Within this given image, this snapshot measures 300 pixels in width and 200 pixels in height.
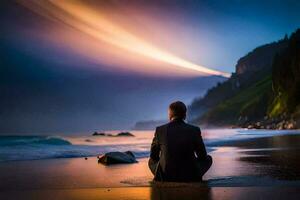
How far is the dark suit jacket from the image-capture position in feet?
31.6

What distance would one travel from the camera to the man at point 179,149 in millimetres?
9641

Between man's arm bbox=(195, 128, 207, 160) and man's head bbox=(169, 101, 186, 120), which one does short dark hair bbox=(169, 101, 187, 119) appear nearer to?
man's head bbox=(169, 101, 186, 120)

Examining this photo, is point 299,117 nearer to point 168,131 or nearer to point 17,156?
point 17,156

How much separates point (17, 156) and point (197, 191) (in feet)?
53.2

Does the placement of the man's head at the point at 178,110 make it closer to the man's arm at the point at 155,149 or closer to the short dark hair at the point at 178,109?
the short dark hair at the point at 178,109

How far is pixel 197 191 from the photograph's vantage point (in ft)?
27.8

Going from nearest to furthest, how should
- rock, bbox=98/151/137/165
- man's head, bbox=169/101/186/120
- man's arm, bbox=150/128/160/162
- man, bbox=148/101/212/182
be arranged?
man, bbox=148/101/212/182, man's head, bbox=169/101/186/120, man's arm, bbox=150/128/160/162, rock, bbox=98/151/137/165

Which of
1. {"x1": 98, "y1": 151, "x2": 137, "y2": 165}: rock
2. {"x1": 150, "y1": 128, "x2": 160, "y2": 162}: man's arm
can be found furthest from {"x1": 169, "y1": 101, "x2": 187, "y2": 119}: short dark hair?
{"x1": 98, "y1": 151, "x2": 137, "y2": 165}: rock

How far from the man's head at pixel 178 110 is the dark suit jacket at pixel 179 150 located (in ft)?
0.32

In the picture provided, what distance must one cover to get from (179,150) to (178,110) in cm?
76

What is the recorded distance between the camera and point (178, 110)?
9.77 m

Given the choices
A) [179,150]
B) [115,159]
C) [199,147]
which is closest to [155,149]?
[179,150]

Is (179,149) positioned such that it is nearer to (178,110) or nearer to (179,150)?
(179,150)

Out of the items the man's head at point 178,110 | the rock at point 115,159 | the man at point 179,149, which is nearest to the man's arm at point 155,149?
the man at point 179,149
